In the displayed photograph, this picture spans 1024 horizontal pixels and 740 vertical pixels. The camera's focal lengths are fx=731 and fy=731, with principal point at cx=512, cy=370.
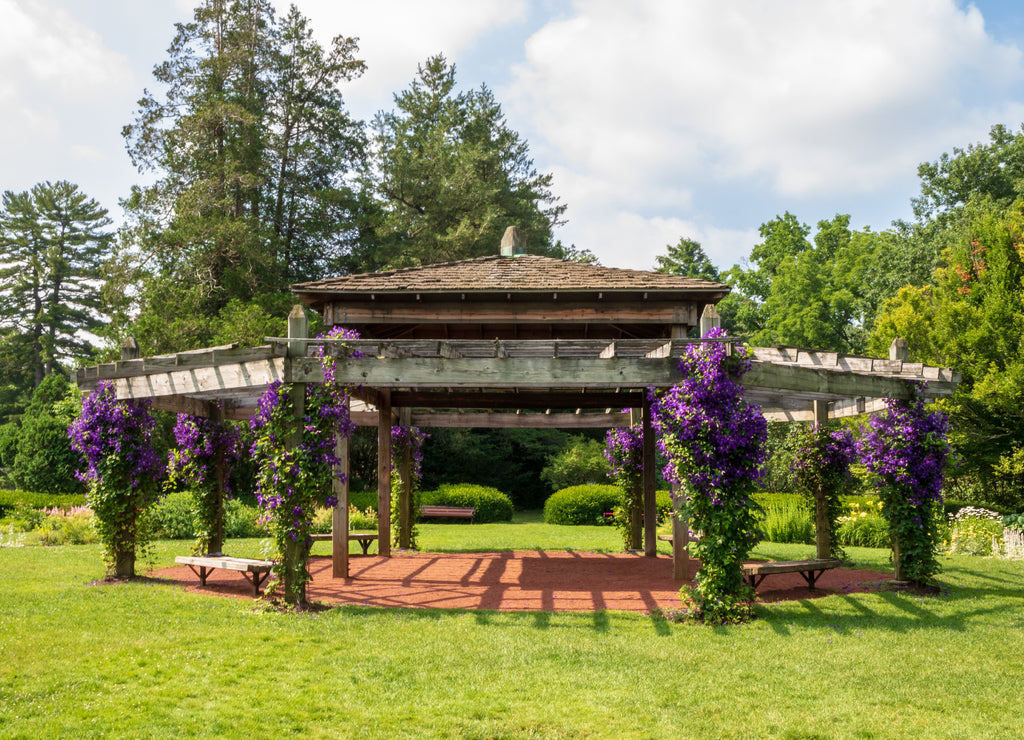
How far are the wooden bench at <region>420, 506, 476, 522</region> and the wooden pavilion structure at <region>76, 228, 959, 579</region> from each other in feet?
20.1

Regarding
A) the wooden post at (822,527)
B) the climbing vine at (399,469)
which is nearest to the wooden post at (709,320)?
the wooden post at (822,527)

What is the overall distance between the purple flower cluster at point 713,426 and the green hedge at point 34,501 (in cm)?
1679

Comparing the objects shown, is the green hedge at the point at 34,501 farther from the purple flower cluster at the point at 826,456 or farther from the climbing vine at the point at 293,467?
the purple flower cluster at the point at 826,456

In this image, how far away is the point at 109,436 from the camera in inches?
377

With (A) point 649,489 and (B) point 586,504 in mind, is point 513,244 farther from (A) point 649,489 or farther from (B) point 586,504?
(B) point 586,504

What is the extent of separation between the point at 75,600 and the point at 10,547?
24.7ft

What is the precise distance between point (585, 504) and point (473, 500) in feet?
11.3

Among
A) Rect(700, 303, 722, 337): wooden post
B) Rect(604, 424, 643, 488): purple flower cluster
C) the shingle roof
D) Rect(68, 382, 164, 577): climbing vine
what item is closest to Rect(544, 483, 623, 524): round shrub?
Rect(604, 424, 643, 488): purple flower cluster

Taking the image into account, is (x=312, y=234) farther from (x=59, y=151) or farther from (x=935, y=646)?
(x=935, y=646)

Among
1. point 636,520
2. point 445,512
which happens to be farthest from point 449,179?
A: point 636,520

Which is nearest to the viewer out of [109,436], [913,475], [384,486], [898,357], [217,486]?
[913,475]

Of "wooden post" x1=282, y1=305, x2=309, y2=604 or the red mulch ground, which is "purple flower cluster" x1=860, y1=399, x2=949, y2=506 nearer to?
the red mulch ground

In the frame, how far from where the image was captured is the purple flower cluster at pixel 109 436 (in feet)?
31.2

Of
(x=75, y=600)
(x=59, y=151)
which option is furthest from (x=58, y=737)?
(x=59, y=151)
